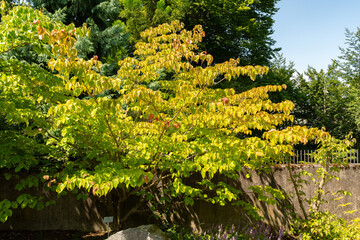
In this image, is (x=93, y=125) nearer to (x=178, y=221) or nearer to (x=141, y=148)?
(x=141, y=148)

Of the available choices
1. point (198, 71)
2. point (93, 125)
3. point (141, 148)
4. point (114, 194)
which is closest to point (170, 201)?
point (114, 194)

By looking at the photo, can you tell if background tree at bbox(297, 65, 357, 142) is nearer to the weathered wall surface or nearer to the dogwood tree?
the weathered wall surface

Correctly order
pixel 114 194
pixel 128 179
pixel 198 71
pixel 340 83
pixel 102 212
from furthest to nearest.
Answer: pixel 340 83, pixel 102 212, pixel 114 194, pixel 198 71, pixel 128 179

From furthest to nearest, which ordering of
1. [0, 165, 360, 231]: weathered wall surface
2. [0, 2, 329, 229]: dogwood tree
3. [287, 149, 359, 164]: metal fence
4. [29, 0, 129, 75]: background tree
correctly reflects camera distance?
1. [29, 0, 129, 75]: background tree
2. [0, 165, 360, 231]: weathered wall surface
3. [287, 149, 359, 164]: metal fence
4. [0, 2, 329, 229]: dogwood tree

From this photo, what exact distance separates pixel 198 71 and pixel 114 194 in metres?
3.81

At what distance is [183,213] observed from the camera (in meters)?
7.07

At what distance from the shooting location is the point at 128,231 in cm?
469

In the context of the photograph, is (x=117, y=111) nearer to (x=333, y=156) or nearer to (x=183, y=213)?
(x=183, y=213)

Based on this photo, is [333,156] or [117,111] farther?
[333,156]

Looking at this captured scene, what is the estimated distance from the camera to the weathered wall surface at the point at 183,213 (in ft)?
22.7

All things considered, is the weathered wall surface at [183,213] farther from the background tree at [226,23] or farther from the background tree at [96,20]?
the background tree at [226,23]

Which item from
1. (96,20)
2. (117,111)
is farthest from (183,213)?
(96,20)

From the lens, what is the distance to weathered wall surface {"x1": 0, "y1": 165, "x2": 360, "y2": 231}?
6906 millimetres

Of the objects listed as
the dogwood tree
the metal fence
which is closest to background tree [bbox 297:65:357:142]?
the metal fence
